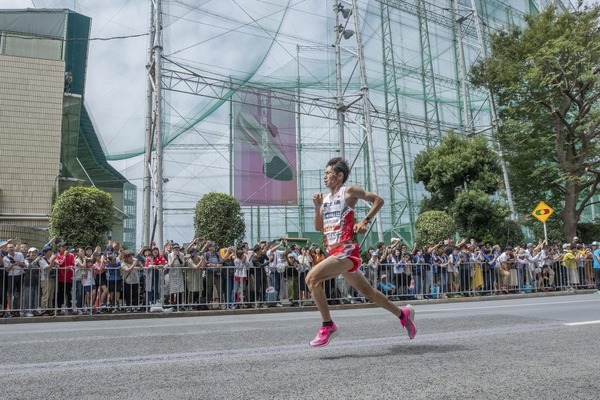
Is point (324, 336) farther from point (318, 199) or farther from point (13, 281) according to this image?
point (13, 281)

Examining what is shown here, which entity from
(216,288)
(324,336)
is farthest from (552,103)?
(324,336)

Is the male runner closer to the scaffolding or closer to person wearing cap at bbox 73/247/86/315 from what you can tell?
person wearing cap at bbox 73/247/86/315

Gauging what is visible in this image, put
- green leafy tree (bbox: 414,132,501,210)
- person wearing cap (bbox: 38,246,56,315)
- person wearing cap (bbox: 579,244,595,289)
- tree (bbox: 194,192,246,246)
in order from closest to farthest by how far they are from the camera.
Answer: person wearing cap (bbox: 38,246,56,315) < tree (bbox: 194,192,246,246) < person wearing cap (bbox: 579,244,595,289) < green leafy tree (bbox: 414,132,501,210)

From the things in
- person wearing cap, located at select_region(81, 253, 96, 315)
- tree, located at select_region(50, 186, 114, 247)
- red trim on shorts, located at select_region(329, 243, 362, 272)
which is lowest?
person wearing cap, located at select_region(81, 253, 96, 315)

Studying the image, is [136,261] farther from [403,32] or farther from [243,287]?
[403,32]

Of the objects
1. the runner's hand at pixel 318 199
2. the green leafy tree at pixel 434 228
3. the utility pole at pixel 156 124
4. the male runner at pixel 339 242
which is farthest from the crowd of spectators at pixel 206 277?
the male runner at pixel 339 242

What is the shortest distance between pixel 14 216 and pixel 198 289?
16933 mm

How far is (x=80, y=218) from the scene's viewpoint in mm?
16234

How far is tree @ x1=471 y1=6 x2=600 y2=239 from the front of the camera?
23984 mm

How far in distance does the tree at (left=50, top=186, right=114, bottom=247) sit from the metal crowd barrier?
16.4 feet

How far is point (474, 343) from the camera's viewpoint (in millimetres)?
4781

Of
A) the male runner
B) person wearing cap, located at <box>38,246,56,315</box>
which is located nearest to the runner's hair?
the male runner

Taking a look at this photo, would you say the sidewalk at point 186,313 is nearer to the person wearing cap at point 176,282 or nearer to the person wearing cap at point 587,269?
the person wearing cap at point 176,282

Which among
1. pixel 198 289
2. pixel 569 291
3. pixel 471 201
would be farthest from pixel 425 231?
pixel 198 289
